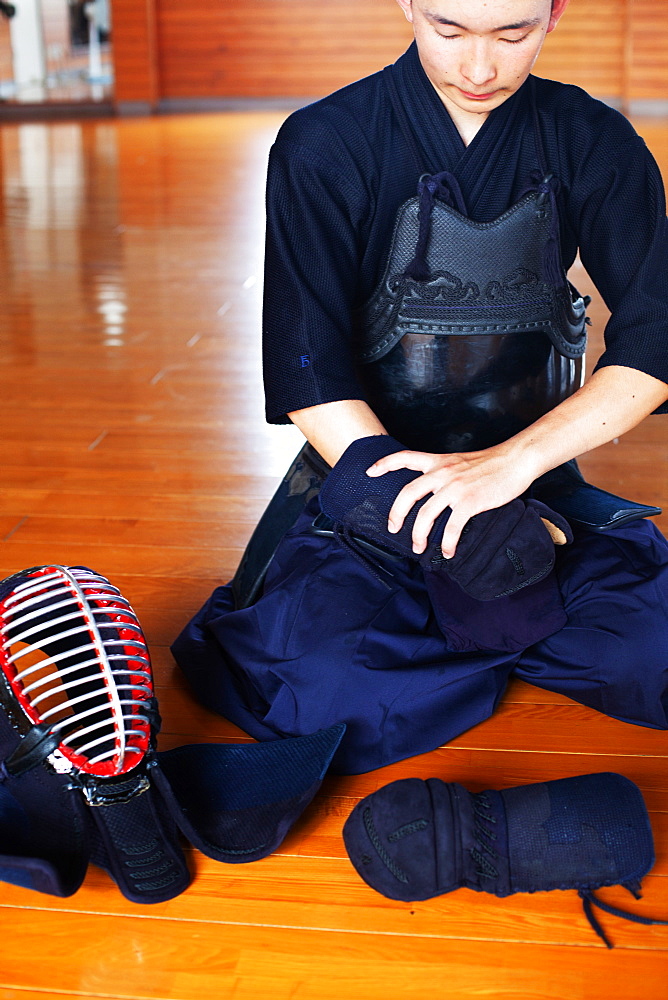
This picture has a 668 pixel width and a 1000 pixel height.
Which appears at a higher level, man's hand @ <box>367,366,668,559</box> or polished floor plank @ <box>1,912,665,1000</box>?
man's hand @ <box>367,366,668,559</box>

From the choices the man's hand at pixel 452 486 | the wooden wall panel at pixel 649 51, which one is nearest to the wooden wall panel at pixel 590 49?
the wooden wall panel at pixel 649 51

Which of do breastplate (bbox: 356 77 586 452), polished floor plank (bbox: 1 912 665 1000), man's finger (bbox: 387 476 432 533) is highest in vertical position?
do breastplate (bbox: 356 77 586 452)

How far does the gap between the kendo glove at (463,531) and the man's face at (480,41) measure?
46 centimetres

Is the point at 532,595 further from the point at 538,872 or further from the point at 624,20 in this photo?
the point at 624,20

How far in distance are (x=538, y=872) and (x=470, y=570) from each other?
0.35 meters

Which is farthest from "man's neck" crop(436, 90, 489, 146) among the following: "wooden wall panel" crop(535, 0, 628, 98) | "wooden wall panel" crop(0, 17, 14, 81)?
"wooden wall panel" crop(0, 17, 14, 81)

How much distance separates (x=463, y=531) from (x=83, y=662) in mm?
472

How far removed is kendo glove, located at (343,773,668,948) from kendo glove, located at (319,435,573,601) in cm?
26

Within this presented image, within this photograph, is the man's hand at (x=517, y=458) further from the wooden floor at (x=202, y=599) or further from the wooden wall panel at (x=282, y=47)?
the wooden wall panel at (x=282, y=47)

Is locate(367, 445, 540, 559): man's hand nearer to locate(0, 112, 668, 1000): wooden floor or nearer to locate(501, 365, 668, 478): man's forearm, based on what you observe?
locate(501, 365, 668, 478): man's forearm

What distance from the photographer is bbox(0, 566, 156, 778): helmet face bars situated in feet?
3.96

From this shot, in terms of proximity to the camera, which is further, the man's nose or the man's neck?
the man's neck

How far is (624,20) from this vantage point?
30.6ft

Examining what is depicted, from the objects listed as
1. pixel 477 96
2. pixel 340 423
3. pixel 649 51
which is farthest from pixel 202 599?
pixel 649 51
